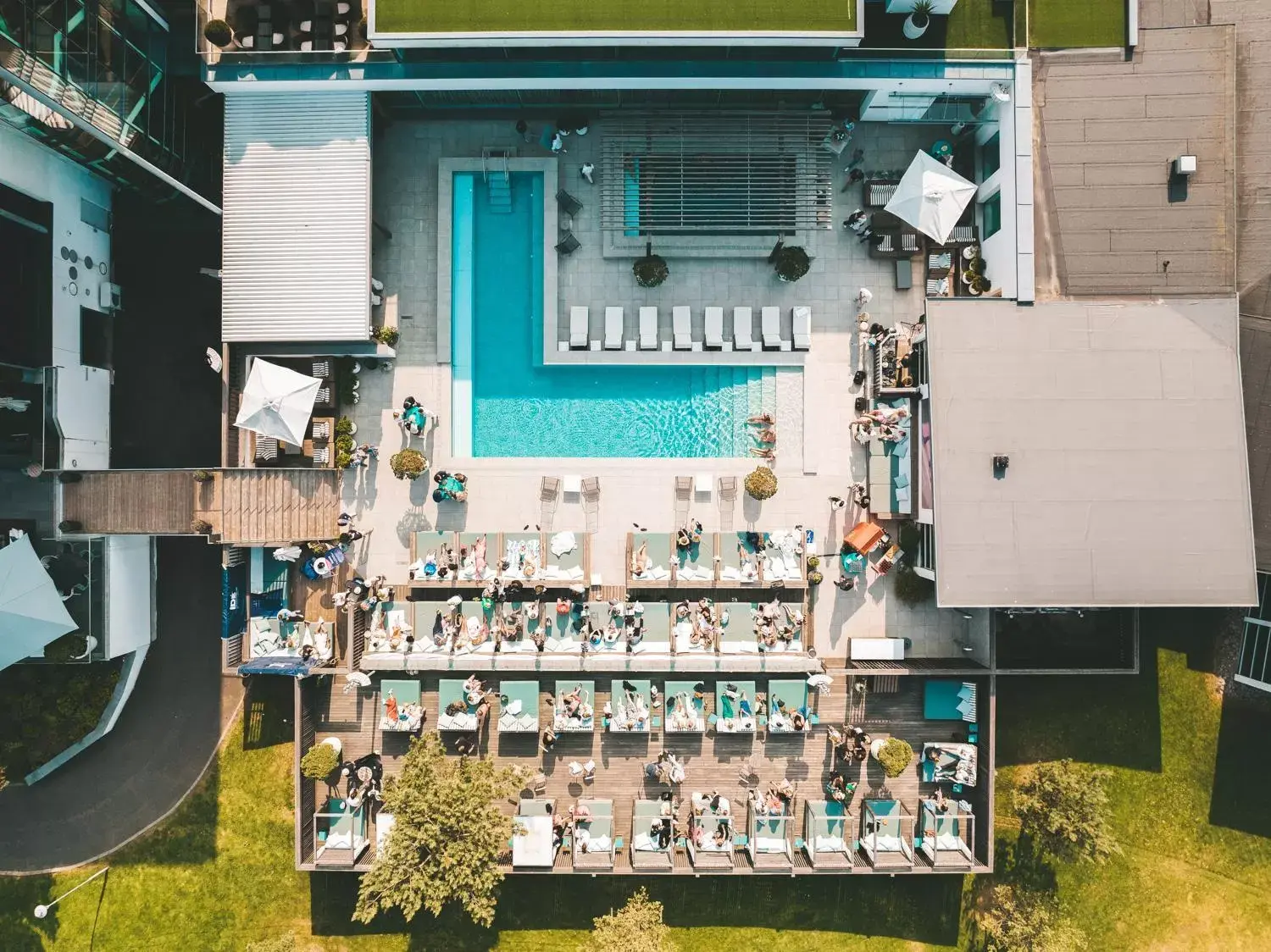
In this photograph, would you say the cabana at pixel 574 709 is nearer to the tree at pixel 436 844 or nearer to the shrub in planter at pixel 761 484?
the tree at pixel 436 844

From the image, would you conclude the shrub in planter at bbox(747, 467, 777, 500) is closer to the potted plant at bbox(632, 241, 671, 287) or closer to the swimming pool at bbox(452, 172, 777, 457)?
the swimming pool at bbox(452, 172, 777, 457)

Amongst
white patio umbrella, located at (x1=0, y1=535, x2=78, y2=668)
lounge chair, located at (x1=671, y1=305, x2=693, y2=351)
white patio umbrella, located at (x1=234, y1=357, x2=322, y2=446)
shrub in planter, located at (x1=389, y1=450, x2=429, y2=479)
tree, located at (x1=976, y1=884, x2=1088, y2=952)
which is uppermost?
lounge chair, located at (x1=671, y1=305, x2=693, y2=351)

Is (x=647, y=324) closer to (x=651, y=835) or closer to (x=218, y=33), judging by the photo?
(x=218, y=33)

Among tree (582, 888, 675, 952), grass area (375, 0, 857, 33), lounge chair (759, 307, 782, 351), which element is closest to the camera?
grass area (375, 0, 857, 33)

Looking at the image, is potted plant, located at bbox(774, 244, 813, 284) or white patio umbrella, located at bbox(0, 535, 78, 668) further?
potted plant, located at bbox(774, 244, 813, 284)

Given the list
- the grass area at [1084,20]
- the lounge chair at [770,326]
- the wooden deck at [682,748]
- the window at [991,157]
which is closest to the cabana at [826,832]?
the wooden deck at [682,748]

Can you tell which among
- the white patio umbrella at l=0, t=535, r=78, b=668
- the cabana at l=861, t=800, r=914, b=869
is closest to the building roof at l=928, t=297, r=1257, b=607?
the cabana at l=861, t=800, r=914, b=869
